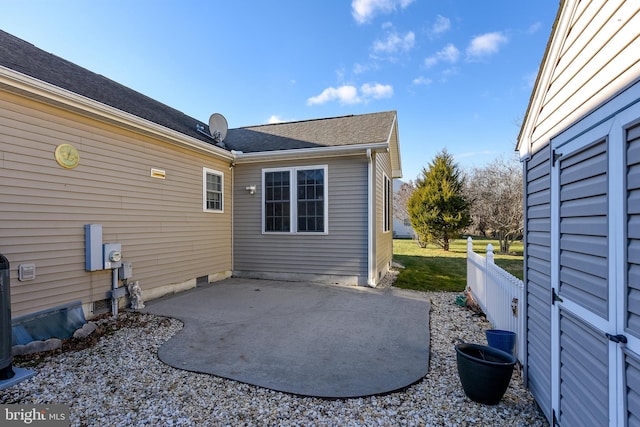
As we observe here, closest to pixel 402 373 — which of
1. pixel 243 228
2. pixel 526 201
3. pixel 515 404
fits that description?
pixel 515 404

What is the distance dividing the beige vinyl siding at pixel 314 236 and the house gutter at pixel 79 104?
2.33 metres

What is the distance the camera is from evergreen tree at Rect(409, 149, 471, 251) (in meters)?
15.4

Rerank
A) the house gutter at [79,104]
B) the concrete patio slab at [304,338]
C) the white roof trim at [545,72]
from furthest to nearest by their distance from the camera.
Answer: the house gutter at [79,104] < the concrete patio slab at [304,338] < the white roof trim at [545,72]

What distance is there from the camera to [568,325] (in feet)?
7.02

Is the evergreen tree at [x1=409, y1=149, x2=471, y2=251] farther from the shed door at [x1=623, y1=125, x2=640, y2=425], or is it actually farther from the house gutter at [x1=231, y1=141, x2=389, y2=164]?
the shed door at [x1=623, y1=125, x2=640, y2=425]

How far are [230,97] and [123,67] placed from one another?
4.40 metres

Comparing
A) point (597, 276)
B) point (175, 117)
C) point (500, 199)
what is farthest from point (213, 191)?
point (500, 199)

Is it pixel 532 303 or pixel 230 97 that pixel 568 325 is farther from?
pixel 230 97

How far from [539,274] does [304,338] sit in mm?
2877

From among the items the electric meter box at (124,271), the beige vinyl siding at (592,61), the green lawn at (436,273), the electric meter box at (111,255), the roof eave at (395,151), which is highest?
the roof eave at (395,151)

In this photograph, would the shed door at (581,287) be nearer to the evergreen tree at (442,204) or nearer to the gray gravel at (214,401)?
the gray gravel at (214,401)

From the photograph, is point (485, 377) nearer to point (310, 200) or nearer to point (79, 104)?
point (310, 200)

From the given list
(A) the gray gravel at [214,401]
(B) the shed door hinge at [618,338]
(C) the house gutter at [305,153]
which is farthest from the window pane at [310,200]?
(B) the shed door hinge at [618,338]

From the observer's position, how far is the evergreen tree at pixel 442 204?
15445 mm
